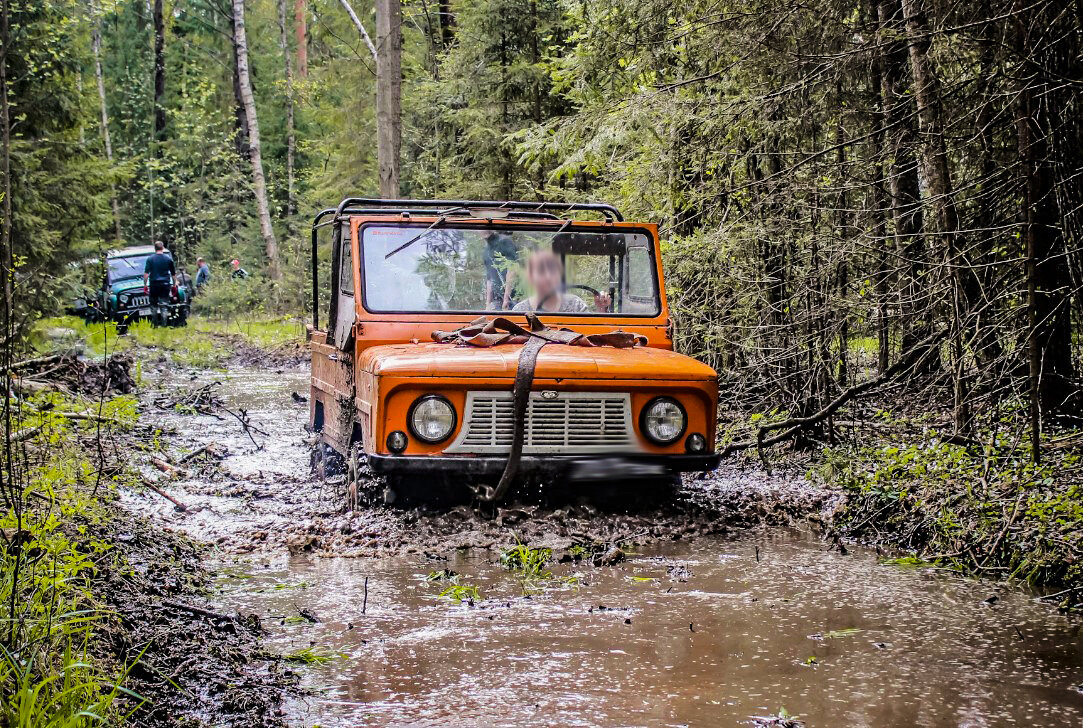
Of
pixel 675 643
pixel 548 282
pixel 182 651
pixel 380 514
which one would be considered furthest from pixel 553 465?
pixel 182 651

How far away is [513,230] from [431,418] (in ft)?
6.44

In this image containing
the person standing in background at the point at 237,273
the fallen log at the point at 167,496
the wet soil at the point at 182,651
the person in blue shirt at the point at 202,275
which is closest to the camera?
the wet soil at the point at 182,651

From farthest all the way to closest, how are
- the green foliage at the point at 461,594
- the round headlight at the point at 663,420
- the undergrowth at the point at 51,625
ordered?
the round headlight at the point at 663,420 < the green foliage at the point at 461,594 < the undergrowth at the point at 51,625

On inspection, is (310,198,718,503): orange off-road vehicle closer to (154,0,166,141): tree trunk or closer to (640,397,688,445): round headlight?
(640,397,688,445): round headlight

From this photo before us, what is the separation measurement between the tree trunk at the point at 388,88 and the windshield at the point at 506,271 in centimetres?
1080

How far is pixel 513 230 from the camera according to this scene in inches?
316

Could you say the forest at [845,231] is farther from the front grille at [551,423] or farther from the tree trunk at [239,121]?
the tree trunk at [239,121]

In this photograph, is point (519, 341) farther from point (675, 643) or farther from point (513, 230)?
point (675, 643)

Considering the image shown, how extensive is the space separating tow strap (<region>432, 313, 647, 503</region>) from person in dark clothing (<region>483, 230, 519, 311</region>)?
0.79ft

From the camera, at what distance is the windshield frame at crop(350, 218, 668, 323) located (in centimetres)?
768

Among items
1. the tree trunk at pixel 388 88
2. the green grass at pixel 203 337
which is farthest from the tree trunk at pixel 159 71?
the tree trunk at pixel 388 88

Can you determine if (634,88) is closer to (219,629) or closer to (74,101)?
(74,101)

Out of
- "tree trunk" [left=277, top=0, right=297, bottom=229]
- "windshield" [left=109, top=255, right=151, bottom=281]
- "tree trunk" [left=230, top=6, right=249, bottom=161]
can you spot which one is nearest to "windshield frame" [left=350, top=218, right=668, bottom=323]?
"windshield" [left=109, top=255, right=151, bottom=281]

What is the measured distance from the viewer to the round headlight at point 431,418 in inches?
261
